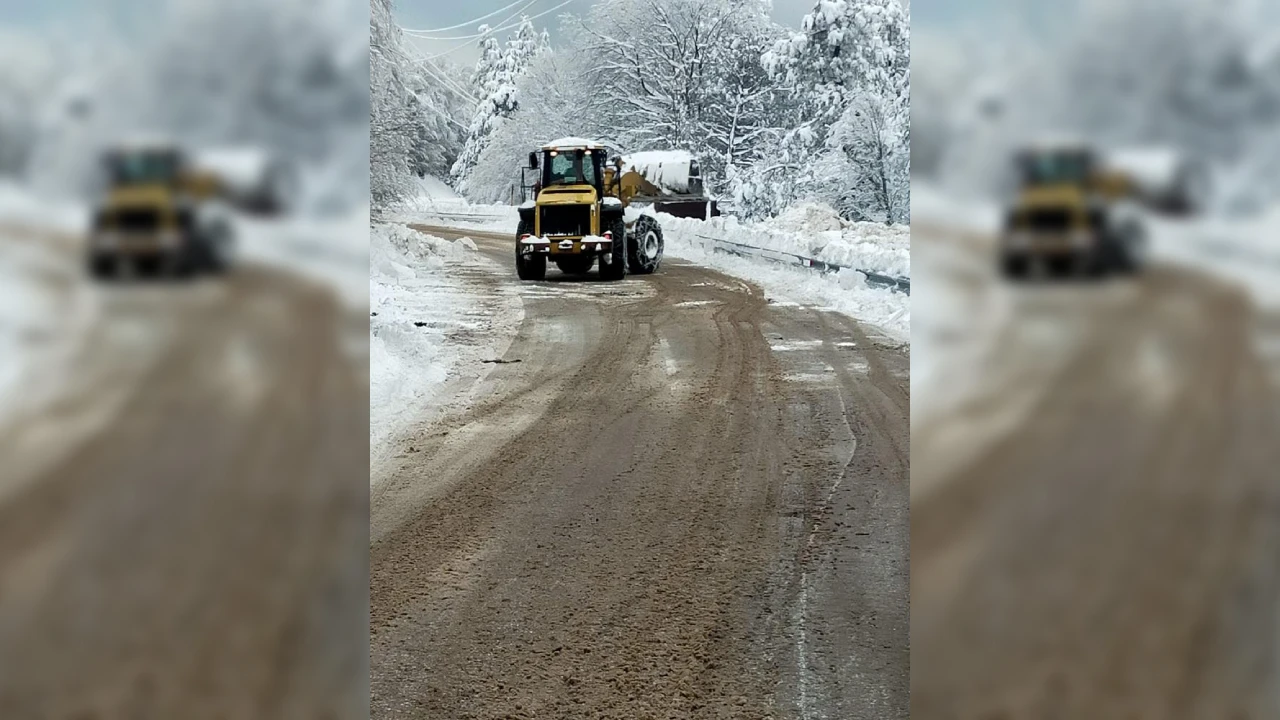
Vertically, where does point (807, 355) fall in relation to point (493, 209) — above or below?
below

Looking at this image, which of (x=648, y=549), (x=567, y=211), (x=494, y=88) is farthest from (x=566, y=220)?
(x=494, y=88)

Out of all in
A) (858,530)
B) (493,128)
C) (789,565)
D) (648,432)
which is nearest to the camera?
(789,565)

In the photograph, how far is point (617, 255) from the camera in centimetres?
955

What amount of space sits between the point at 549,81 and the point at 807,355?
1444cm

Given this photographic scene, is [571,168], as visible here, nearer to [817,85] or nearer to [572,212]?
[572,212]

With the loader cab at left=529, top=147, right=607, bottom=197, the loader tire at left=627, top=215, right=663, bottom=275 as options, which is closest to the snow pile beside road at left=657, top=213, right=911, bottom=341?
the loader tire at left=627, top=215, right=663, bottom=275

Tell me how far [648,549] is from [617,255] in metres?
7.03
